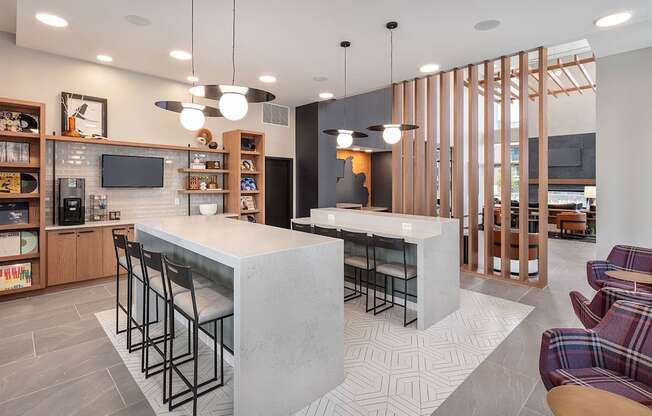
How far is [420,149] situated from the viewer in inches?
227

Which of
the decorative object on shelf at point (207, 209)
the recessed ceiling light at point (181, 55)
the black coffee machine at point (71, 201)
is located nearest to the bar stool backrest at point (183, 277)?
the black coffee machine at point (71, 201)

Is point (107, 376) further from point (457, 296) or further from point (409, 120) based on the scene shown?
point (409, 120)

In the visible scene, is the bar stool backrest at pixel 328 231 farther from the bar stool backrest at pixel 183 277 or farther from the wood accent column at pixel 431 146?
the wood accent column at pixel 431 146

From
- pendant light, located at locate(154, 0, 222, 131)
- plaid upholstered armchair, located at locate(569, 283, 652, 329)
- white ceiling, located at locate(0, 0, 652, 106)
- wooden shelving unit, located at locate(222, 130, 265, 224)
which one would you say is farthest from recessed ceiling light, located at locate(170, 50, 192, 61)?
plaid upholstered armchair, located at locate(569, 283, 652, 329)

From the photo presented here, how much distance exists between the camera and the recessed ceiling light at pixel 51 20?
11.2 feet

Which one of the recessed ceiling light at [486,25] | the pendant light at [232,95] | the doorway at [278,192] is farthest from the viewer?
the doorway at [278,192]

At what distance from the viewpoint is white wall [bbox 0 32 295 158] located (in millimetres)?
4230

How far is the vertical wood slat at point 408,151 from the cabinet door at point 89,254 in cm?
460

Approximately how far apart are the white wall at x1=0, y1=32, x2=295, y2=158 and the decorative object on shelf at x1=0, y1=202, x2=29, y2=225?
1.02 meters

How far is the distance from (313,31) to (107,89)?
126 inches

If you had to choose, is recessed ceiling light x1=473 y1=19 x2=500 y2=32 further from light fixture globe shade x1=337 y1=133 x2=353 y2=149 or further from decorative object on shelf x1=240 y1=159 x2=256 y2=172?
decorative object on shelf x1=240 y1=159 x2=256 y2=172

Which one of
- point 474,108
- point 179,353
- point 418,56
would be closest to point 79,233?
point 179,353

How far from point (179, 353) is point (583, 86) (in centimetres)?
1167

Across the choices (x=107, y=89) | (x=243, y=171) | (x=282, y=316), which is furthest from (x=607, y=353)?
(x=107, y=89)
